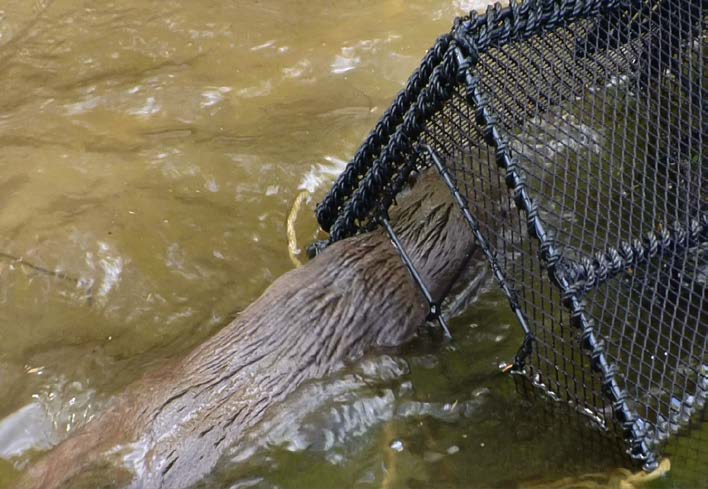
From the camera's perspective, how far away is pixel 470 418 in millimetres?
2422

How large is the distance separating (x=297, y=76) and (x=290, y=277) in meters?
1.74

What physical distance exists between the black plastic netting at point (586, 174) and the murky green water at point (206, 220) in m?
0.29

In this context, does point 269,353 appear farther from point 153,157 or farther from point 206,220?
point 153,157

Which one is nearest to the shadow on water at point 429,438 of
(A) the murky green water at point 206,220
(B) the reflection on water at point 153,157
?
(A) the murky green water at point 206,220

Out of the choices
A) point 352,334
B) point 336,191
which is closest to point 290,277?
point 352,334

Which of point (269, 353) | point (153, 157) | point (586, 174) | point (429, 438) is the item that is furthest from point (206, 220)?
point (586, 174)

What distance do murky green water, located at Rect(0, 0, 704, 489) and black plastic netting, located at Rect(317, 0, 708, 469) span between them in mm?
288

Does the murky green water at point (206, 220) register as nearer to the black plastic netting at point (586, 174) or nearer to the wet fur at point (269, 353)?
the wet fur at point (269, 353)

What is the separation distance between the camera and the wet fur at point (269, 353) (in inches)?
78.7

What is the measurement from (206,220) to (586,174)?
1.55m

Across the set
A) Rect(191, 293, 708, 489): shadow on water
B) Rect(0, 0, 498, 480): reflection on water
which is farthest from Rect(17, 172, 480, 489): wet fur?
Rect(0, 0, 498, 480): reflection on water

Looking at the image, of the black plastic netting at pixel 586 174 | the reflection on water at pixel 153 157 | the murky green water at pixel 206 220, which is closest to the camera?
the black plastic netting at pixel 586 174

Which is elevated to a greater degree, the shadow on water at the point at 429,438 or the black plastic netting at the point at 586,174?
the black plastic netting at the point at 586,174

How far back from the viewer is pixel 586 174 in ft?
8.16
